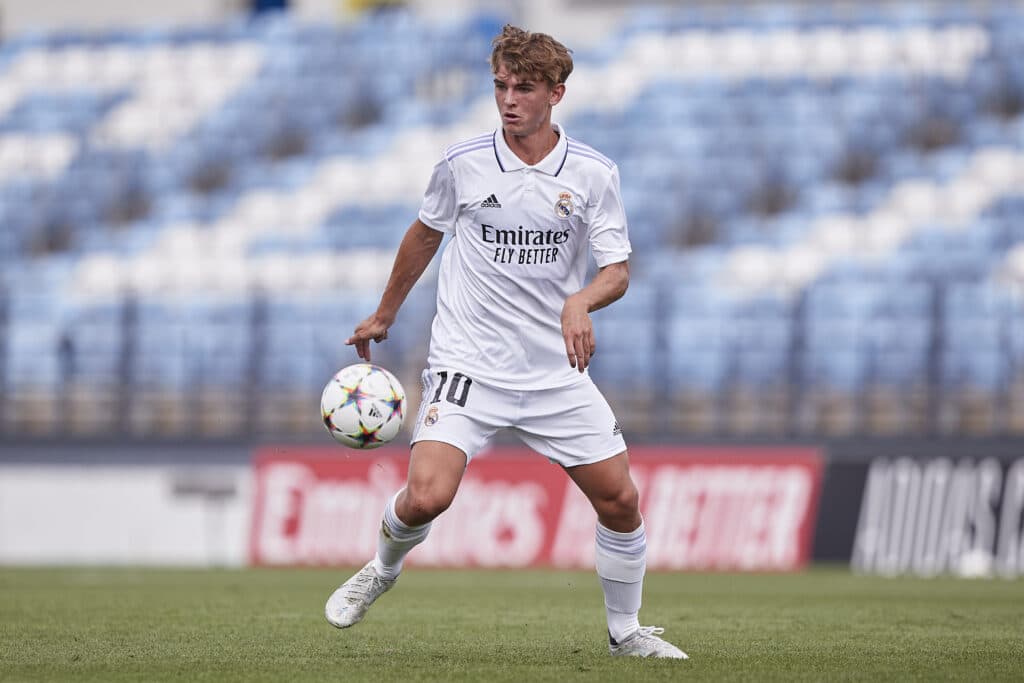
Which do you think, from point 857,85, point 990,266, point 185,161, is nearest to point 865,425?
point 990,266

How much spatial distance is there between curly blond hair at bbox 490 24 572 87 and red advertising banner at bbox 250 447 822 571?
817cm

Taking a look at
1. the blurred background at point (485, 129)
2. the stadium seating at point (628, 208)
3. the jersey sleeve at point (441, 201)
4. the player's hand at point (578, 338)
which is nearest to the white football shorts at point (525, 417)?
the player's hand at point (578, 338)

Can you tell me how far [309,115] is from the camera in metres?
21.1

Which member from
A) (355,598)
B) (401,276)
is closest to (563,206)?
(401,276)

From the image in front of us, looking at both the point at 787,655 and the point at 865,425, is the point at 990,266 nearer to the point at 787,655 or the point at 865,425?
the point at 865,425

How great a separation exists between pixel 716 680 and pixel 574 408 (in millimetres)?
1106

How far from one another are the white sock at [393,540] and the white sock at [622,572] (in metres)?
0.65

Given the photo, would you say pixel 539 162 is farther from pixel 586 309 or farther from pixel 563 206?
pixel 586 309

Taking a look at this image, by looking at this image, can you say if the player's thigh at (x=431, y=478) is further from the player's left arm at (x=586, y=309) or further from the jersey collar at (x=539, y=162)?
the jersey collar at (x=539, y=162)

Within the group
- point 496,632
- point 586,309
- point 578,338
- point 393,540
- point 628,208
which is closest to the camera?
point 578,338

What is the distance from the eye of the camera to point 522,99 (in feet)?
17.7

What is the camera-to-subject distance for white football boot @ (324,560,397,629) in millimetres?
5695

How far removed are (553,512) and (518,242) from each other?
819 cm

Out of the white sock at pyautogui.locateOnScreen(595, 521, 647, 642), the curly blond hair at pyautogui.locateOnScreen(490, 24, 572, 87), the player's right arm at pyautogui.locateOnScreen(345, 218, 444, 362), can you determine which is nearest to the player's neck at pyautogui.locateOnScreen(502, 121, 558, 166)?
the curly blond hair at pyautogui.locateOnScreen(490, 24, 572, 87)
